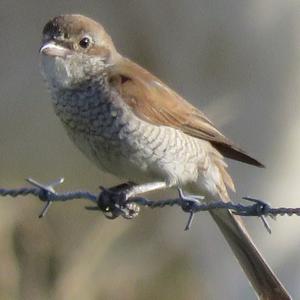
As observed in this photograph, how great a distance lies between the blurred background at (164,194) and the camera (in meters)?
10.1

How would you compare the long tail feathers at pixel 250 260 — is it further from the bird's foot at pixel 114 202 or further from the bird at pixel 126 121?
the bird's foot at pixel 114 202

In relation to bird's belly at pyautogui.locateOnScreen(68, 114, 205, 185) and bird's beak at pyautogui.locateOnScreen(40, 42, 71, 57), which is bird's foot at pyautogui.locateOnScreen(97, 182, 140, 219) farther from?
bird's beak at pyautogui.locateOnScreen(40, 42, 71, 57)

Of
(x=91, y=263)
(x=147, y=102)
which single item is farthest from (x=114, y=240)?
(x=147, y=102)

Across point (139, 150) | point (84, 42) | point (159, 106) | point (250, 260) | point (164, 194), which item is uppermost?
point (84, 42)

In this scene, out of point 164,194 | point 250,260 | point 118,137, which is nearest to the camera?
point 118,137

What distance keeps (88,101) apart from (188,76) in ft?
9.95

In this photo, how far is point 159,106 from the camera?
24.8ft

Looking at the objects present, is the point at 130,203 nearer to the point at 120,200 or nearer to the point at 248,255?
the point at 120,200

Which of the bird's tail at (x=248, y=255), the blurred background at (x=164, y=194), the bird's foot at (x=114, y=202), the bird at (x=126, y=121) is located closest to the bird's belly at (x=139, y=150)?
the bird at (x=126, y=121)

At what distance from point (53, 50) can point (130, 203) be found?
0.78m

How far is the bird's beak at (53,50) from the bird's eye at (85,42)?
0.09 m

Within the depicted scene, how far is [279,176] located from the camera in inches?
410

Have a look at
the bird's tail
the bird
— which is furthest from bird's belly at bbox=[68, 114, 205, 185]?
the bird's tail

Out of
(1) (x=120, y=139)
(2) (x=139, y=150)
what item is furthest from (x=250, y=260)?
(1) (x=120, y=139)
